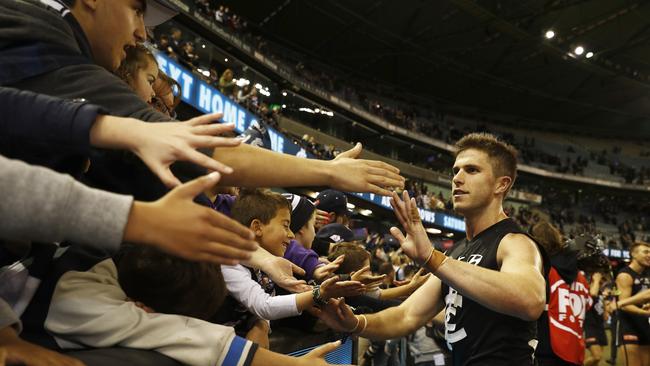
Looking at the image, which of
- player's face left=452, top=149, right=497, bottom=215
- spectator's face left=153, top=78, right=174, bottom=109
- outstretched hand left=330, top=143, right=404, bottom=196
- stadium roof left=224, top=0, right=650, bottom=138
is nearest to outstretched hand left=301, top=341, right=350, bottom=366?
outstretched hand left=330, top=143, right=404, bottom=196

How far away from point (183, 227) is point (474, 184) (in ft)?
7.36

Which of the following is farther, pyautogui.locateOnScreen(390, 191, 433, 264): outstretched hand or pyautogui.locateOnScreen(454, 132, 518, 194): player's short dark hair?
pyautogui.locateOnScreen(454, 132, 518, 194): player's short dark hair

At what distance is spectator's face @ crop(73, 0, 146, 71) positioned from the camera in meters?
1.63

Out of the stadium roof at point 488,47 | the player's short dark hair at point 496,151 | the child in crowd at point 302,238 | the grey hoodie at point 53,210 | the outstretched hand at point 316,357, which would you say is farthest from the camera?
the stadium roof at point 488,47

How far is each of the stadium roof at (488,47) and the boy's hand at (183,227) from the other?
81.4 ft

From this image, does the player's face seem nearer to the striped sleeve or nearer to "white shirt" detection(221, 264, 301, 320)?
"white shirt" detection(221, 264, 301, 320)

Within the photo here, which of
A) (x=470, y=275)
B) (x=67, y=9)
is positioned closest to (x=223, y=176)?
(x=67, y=9)

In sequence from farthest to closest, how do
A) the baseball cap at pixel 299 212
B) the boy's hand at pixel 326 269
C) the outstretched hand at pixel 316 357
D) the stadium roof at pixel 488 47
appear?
the stadium roof at pixel 488 47 < the baseball cap at pixel 299 212 < the boy's hand at pixel 326 269 < the outstretched hand at pixel 316 357

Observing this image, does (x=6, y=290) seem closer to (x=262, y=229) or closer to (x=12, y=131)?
(x=12, y=131)

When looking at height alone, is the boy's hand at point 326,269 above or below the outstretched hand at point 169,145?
below

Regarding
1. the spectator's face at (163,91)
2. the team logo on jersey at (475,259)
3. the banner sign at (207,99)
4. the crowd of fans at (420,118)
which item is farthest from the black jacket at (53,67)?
the crowd of fans at (420,118)

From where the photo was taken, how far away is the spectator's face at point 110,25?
5.34 feet

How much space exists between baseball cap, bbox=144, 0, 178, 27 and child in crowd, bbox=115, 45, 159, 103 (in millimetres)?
325

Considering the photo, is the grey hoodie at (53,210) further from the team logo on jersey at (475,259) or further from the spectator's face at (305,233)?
the spectator's face at (305,233)
